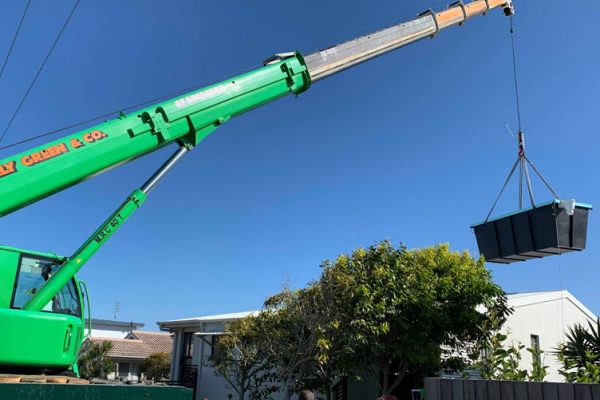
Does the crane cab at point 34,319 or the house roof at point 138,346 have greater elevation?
the house roof at point 138,346

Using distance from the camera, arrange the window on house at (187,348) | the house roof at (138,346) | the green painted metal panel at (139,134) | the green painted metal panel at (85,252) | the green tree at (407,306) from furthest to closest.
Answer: the house roof at (138,346)
the window on house at (187,348)
the green tree at (407,306)
the green painted metal panel at (85,252)
the green painted metal panel at (139,134)

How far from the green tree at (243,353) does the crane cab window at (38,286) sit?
1067cm

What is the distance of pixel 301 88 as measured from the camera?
29.2 feet

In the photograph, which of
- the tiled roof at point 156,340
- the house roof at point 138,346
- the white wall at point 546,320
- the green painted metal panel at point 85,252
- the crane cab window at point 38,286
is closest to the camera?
the green painted metal panel at point 85,252

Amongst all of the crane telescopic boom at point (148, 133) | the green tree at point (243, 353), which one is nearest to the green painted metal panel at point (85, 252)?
the crane telescopic boom at point (148, 133)

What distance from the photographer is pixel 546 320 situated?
20906mm

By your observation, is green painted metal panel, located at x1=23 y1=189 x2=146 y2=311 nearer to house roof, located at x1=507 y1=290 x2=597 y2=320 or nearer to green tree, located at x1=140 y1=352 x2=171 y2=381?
house roof, located at x1=507 y1=290 x2=597 y2=320

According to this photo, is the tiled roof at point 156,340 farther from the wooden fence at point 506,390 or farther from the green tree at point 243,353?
the wooden fence at point 506,390

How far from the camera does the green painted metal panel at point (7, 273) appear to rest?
590 cm

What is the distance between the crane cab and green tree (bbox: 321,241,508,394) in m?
9.80

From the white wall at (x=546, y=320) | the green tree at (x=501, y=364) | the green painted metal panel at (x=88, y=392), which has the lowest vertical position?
the green painted metal panel at (x=88, y=392)

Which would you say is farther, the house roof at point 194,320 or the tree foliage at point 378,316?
the house roof at point 194,320

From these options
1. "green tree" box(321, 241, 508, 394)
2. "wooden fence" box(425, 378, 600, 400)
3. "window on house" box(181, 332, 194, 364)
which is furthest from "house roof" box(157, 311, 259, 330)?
"wooden fence" box(425, 378, 600, 400)

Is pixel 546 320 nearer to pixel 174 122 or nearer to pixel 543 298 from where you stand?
pixel 543 298
